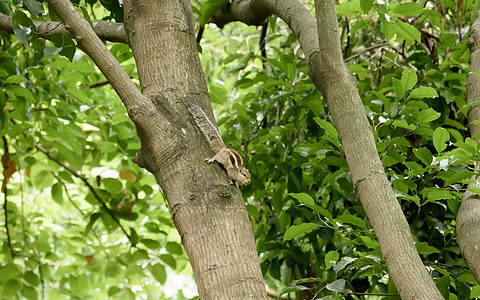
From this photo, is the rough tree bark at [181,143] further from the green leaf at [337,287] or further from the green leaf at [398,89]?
the green leaf at [398,89]

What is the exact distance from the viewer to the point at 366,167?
109 centimetres

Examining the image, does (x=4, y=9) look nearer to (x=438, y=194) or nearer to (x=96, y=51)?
(x=96, y=51)

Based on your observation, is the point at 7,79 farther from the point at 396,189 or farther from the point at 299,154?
the point at 396,189

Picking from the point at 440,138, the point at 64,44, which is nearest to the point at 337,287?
the point at 440,138

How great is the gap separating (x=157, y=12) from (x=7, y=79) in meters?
0.93

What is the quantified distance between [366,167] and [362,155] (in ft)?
0.10

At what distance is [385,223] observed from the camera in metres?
1.03

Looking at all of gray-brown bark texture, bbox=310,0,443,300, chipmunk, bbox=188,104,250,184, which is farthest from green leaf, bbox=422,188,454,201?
chipmunk, bbox=188,104,250,184

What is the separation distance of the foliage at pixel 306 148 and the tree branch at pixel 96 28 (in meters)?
0.05

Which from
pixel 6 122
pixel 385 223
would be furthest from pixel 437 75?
pixel 6 122

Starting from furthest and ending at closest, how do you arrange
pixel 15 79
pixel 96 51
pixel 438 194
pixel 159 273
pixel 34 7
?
1. pixel 159 273
2. pixel 15 79
3. pixel 34 7
4. pixel 438 194
5. pixel 96 51

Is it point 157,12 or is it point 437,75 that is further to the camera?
point 437,75

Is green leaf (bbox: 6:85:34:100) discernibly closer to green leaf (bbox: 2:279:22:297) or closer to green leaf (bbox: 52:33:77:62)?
green leaf (bbox: 52:33:77:62)

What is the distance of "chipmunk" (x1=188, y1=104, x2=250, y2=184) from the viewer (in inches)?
40.5
